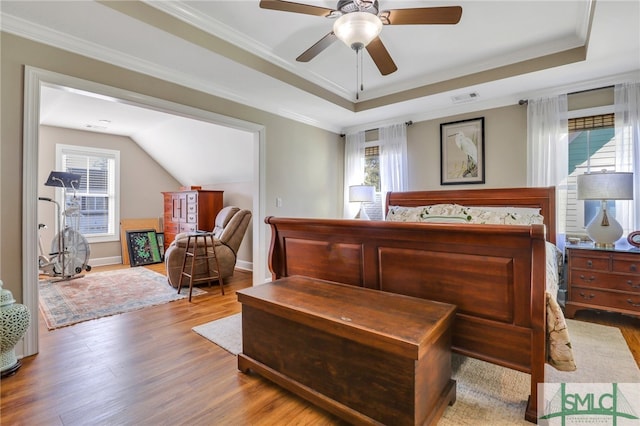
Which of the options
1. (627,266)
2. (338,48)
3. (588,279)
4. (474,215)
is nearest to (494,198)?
(474,215)

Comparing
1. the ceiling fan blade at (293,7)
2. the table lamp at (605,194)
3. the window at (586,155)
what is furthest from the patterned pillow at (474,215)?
the ceiling fan blade at (293,7)

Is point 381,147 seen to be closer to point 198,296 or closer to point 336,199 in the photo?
point 336,199

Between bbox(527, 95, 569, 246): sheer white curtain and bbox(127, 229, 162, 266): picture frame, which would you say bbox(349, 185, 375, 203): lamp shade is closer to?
bbox(527, 95, 569, 246): sheer white curtain

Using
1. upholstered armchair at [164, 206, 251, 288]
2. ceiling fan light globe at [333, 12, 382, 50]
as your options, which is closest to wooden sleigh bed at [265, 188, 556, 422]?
ceiling fan light globe at [333, 12, 382, 50]

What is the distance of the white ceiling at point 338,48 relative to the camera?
2.24 meters

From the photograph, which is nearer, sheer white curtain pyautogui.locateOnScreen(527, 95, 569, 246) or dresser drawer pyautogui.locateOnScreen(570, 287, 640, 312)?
dresser drawer pyautogui.locateOnScreen(570, 287, 640, 312)

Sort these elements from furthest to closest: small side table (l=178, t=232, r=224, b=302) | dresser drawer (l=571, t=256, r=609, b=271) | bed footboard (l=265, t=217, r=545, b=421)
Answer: small side table (l=178, t=232, r=224, b=302) → dresser drawer (l=571, t=256, r=609, b=271) → bed footboard (l=265, t=217, r=545, b=421)

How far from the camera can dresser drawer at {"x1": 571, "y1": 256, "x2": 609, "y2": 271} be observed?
2.77 meters

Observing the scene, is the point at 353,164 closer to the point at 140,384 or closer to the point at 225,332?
the point at 225,332

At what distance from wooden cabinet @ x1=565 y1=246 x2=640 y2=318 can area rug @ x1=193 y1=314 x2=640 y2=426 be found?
0.22m

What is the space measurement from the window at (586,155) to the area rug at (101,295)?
4.51 meters

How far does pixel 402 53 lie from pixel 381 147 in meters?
1.75

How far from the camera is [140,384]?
6.30ft

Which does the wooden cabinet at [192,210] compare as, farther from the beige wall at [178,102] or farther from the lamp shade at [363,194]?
the lamp shade at [363,194]
